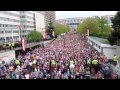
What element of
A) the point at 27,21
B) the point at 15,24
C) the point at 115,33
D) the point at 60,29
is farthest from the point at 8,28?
the point at 115,33

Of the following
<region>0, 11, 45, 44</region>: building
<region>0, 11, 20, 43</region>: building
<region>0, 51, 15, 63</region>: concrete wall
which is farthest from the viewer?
<region>0, 11, 45, 44</region>: building

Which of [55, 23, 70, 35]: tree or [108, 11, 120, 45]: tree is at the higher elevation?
[108, 11, 120, 45]: tree

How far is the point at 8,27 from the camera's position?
45469mm

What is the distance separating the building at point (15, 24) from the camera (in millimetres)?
41656

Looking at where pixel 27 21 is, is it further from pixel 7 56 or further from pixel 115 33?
pixel 7 56

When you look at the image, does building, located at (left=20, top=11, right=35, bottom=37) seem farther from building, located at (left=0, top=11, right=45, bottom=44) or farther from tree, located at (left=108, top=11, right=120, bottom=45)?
tree, located at (left=108, top=11, right=120, bottom=45)

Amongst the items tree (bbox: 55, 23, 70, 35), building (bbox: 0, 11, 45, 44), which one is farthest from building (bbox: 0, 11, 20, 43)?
tree (bbox: 55, 23, 70, 35)

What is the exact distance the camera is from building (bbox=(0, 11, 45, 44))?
41656 mm

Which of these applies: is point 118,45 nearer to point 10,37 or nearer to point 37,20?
point 10,37

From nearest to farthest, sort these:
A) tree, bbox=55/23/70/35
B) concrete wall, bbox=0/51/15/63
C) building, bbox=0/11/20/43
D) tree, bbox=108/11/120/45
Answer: concrete wall, bbox=0/51/15/63 → tree, bbox=108/11/120/45 → building, bbox=0/11/20/43 → tree, bbox=55/23/70/35
